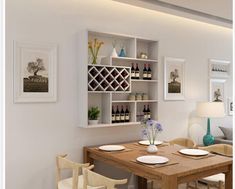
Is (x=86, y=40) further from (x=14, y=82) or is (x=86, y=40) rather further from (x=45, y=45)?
(x=14, y=82)

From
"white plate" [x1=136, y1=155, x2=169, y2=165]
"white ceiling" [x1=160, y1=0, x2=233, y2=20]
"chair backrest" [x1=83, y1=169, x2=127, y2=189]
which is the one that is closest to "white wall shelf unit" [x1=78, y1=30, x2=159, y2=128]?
"white ceiling" [x1=160, y1=0, x2=233, y2=20]

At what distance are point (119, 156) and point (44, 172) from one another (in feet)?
3.14

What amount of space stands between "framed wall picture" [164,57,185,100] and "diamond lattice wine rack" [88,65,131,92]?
3.13ft

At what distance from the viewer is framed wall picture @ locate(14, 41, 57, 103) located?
292cm

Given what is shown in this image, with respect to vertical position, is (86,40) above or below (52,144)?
above

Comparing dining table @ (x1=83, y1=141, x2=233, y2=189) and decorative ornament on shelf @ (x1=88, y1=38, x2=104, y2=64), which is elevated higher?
decorative ornament on shelf @ (x1=88, y1=38, x2=104, y2=64)

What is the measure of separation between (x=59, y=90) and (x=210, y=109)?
95.8 inches

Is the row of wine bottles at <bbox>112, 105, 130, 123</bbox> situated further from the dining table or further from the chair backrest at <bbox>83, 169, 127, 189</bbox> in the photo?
the chair backrest at <bbox>83, 169, 127, 189</bbox>

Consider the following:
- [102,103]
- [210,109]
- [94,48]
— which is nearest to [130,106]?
[102,103]

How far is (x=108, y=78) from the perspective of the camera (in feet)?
11.0

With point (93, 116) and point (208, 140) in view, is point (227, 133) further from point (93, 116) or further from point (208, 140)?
point (93, 116)

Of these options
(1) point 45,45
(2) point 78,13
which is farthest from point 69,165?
(2) point 78,13

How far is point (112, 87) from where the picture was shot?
337cm

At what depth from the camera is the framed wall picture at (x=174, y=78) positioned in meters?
4.24
